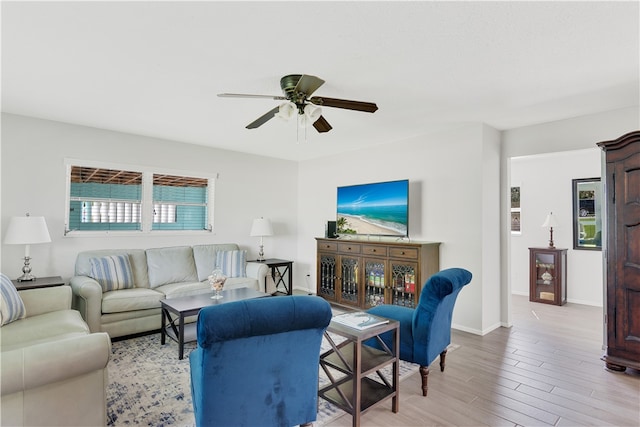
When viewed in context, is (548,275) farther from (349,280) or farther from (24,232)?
(24,232)

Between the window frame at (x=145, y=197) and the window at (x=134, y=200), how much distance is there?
0.04 feet

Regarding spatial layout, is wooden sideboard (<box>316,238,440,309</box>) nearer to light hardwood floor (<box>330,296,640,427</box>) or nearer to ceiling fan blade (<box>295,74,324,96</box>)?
light hardwood floor (<box>330,296,640,427</box>)

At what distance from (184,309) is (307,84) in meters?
2.21

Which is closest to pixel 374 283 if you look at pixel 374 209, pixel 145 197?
pixel 374 209

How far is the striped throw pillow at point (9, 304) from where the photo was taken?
2.64 m

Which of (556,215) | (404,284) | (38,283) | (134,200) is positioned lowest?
(404,284)

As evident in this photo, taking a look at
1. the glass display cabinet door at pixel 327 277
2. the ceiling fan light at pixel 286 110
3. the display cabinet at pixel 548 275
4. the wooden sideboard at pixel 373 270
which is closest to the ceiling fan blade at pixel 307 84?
the ceiling fan light at pixel 286 110

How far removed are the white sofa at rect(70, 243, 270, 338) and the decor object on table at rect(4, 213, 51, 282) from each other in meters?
0.51

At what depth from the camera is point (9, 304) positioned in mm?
2711

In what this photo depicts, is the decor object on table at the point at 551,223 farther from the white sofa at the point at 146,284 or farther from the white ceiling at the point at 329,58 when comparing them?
the white sofa at the point at 146,284

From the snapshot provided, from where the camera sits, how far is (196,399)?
1760 millimetres

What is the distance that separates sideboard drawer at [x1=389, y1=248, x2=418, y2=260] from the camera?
4.15 metres

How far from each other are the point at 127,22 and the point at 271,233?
12.7 feet

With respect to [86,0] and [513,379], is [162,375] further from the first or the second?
[513,379]
